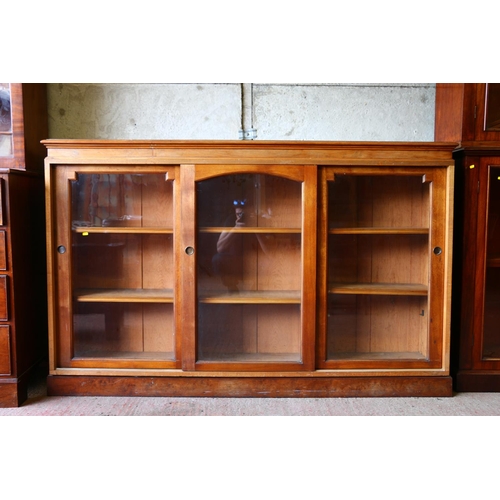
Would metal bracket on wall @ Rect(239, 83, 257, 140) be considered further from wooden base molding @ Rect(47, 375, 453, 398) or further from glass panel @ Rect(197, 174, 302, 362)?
wooden base molding @ Rect(47, 375, 453, 398)

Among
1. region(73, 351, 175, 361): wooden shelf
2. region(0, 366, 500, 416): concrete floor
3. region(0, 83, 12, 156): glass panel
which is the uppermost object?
region(0, 83, 12, 156): glass panel

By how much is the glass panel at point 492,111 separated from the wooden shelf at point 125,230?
1.38 meters

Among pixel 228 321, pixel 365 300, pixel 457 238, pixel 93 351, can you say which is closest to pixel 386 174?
pixel 457 238

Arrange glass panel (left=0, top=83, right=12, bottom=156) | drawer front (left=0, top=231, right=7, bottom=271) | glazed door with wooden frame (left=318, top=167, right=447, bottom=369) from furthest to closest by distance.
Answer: glass panel (left=0, top=83, right=12, bottom=156) → glazed door with wooden frame (left=318, top=167, right=447, bottom=369) → drawer front (left=0, top=231, right=7, bottom=271)

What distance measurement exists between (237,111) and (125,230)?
0.79 metres

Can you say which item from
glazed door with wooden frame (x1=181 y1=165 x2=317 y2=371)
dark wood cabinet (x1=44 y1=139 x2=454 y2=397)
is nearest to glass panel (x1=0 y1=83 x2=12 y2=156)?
dark wood cabinet (x1=44 y1=139 x2=454 y2=397)

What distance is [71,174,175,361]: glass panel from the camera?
5.75 feet

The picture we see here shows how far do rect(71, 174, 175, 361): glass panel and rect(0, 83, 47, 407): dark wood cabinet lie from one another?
20cm

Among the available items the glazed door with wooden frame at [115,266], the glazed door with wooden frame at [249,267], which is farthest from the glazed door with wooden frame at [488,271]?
the glazed door with wooden frame at [115,266]

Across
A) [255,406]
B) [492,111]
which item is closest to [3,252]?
[255,406]

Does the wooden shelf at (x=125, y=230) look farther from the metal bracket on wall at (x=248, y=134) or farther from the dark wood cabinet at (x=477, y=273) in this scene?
the dark wood cabinet at (x=477, y=273)

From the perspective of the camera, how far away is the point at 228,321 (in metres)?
1.82

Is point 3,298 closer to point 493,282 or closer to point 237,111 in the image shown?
point 237,111

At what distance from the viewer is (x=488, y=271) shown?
1801 millimetres
